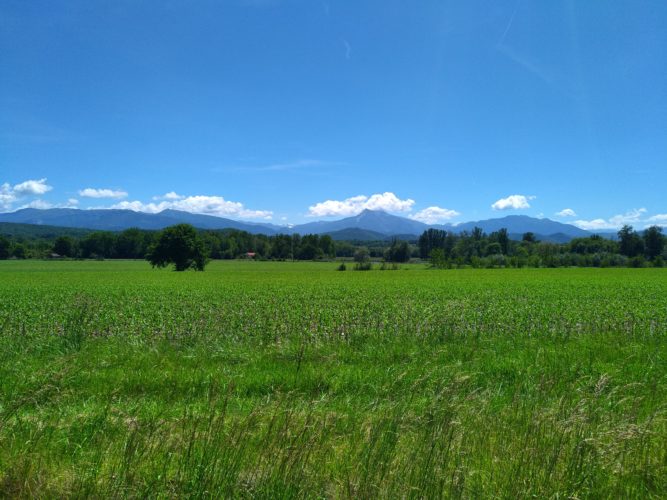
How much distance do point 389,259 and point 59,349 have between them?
13186 centimetres

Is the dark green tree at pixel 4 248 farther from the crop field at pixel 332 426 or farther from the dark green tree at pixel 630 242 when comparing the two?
the dark green tree at pixel 630 242

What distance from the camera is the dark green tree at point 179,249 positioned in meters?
76.4

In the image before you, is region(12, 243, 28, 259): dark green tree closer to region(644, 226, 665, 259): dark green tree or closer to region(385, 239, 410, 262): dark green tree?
region(385, 239, 410, 262): dark green tree

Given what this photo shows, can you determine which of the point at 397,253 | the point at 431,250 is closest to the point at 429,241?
the point at 431,250

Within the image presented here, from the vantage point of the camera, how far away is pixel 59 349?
29.2 feet

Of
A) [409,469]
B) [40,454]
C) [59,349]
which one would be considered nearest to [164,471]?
[40,454]

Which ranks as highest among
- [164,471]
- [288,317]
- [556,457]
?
[556,457]

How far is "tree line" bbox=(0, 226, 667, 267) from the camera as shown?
340ft

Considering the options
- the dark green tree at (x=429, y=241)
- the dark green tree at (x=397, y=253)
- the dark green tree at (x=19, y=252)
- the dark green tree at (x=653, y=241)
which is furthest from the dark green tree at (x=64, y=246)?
the dark green tree at (x=653, y=241)

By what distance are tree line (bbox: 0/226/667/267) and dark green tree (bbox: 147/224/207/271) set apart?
18.3m

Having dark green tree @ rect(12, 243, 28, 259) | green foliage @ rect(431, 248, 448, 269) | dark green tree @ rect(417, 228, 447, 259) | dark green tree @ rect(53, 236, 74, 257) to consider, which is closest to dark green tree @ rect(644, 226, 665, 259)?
green foliage @ rect(431, 248, 448, 269)

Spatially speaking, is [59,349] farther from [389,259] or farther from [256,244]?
[256,244]

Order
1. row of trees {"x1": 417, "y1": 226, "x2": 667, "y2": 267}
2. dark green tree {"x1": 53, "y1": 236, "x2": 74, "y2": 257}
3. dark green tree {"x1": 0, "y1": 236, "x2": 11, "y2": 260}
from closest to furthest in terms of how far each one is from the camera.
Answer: row of trees {"x1": 417, "y1": 226, "x2": 667, "y2": 267}
dark green tree {"x1": 0, "y1": 236, "x2": 11, "y2": 260}
dark green tree {"x1": 53, "y1": 236, "x2": 74, "y2": 257}

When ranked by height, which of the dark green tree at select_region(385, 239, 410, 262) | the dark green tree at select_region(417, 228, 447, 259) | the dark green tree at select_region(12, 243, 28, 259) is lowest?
the dark green tree at select_region(12, 243, 28, 259)
